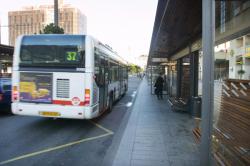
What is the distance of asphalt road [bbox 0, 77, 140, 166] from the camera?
5.38 meters

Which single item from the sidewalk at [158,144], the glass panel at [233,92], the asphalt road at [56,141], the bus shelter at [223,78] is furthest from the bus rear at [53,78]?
the glass panel at [233,92]

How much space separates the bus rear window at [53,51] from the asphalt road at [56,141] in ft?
6.54

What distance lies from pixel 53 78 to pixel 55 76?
0.08m

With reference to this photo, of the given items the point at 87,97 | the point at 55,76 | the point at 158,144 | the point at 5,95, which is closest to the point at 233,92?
the point at 158,144

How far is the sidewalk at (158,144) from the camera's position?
5094 mm

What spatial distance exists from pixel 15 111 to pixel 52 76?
1529mm

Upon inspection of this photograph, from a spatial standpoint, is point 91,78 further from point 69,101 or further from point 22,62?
point 22,62

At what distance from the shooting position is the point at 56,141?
22.3ft

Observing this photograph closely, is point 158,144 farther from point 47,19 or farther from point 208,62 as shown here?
point 47,19

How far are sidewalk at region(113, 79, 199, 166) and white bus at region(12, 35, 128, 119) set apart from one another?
164cm

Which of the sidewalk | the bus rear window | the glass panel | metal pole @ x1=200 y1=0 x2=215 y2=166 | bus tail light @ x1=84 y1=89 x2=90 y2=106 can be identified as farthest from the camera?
the bus rear window

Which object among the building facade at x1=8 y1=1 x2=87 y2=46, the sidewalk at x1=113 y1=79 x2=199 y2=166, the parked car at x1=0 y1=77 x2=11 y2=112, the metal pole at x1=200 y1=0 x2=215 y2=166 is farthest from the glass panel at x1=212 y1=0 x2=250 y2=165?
the building facade at x1=8 y1=1 x2=87 y2=46

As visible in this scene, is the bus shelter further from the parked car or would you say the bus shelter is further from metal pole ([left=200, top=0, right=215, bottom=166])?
the parked car

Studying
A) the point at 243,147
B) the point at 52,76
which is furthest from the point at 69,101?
the point at 243,147
